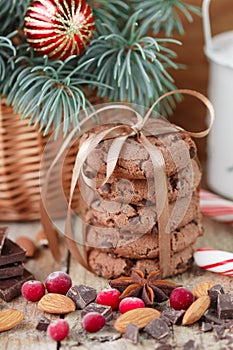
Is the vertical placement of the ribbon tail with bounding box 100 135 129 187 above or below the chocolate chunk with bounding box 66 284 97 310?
above

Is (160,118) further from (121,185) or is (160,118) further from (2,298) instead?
(2,298)

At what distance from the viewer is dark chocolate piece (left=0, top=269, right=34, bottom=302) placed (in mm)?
1064

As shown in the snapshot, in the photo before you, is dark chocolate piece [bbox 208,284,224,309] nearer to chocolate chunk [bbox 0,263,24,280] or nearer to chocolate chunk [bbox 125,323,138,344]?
chocolate chunk [bbox 125,323,138,344]

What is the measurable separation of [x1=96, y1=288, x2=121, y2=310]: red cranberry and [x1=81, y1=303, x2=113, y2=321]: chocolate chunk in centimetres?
2

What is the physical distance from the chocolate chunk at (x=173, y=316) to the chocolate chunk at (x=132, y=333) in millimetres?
59

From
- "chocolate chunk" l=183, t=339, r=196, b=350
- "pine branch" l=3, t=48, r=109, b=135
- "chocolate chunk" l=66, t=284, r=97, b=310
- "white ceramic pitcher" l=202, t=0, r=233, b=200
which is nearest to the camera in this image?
"chocolate chunk" l=183, t=339, r=196, b=350

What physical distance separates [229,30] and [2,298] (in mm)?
791

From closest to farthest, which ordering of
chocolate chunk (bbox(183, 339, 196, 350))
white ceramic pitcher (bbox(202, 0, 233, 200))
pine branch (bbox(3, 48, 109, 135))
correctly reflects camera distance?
chocolate chunk (bbox(183, 339, 196, 350)) → pine branch (bbox(3, 48, 109, 135)) → white ceramic pitcher (bbox(202, 0, 233, 200))

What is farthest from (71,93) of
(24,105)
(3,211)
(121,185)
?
(3,211)

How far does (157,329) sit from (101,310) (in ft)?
0.29

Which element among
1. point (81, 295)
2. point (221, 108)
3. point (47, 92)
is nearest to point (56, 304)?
point (81, 295)

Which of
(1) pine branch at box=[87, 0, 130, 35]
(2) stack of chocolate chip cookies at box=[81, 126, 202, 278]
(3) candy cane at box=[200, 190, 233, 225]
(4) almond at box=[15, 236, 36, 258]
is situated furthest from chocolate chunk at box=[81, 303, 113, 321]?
(1) pine branch at box=[87, 0, 130, 35]

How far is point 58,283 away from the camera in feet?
3.50

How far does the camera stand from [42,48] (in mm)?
1130
